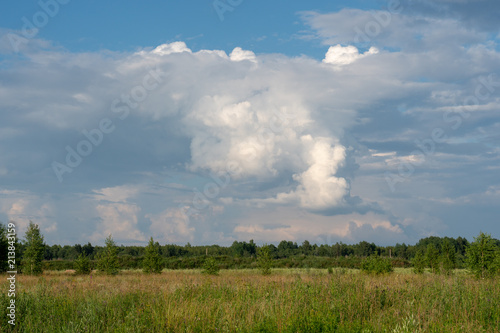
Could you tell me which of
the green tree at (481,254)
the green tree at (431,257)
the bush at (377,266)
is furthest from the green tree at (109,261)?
the green tree at (431,257)

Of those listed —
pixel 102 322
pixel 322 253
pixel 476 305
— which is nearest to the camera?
pixel 102 322

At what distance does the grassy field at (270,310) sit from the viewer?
756 centimetres

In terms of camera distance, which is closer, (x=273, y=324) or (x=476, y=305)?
(x=273, y=324)

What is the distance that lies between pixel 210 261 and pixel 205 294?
78.8 feet

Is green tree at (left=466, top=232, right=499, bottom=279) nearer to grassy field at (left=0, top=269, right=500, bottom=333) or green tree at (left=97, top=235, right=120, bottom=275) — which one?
grassy field at (left=0, top=269, right=500, bottom=333)

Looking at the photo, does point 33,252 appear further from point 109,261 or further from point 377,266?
point 377,266

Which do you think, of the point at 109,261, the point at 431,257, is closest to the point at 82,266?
the point at 109,261

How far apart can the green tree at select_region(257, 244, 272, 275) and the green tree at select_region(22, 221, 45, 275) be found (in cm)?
1946

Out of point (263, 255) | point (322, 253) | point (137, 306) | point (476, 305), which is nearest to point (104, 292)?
point (137, 306)

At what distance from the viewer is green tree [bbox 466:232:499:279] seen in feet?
89.0

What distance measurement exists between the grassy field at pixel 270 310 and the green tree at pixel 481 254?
18.5 meters

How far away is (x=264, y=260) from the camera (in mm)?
36062

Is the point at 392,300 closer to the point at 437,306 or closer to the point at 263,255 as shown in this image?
the point at 437,306

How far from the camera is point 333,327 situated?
23.6ft
